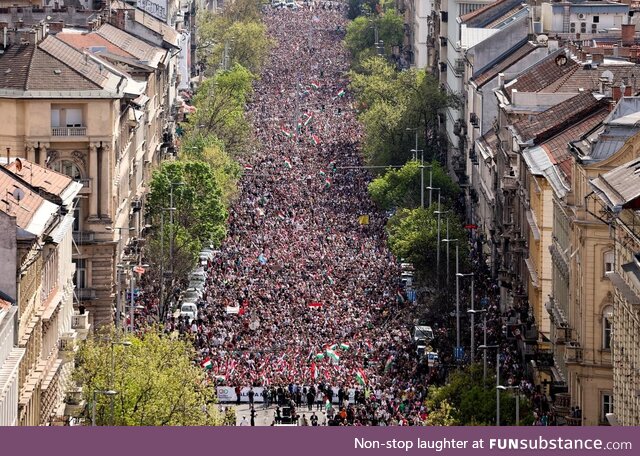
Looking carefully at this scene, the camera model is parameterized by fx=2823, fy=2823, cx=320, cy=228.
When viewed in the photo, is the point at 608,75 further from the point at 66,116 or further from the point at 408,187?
the point at 408,187

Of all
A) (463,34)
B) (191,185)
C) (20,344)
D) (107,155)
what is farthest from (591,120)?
(463,34)

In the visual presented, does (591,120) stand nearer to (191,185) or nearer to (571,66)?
(571,66)

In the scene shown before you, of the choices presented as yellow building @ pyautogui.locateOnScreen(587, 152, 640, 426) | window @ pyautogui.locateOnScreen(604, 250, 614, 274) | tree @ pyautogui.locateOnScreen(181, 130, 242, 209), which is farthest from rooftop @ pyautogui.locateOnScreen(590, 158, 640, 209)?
tree @ pyautogui.locateOnScreen(181, 130, 242, 209)

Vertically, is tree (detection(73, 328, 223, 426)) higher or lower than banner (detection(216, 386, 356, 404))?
higher

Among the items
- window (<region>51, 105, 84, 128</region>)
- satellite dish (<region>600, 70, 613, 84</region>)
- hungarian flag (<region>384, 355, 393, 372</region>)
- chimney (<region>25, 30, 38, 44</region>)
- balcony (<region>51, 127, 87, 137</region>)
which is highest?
chimney (<region>25, 30, 38, 44</region>)

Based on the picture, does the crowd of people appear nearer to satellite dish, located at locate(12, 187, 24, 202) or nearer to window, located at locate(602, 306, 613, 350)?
window, located at locate(602, 306, 613, 350)

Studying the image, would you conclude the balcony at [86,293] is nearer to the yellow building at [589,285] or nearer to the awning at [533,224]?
the awning at [533,224]

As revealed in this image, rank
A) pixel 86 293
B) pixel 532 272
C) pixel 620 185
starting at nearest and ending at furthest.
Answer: pixel 620 185 → pixel 532 272 → pixel 86 293

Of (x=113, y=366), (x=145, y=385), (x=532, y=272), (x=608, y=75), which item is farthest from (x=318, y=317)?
(x=145, y=385)
